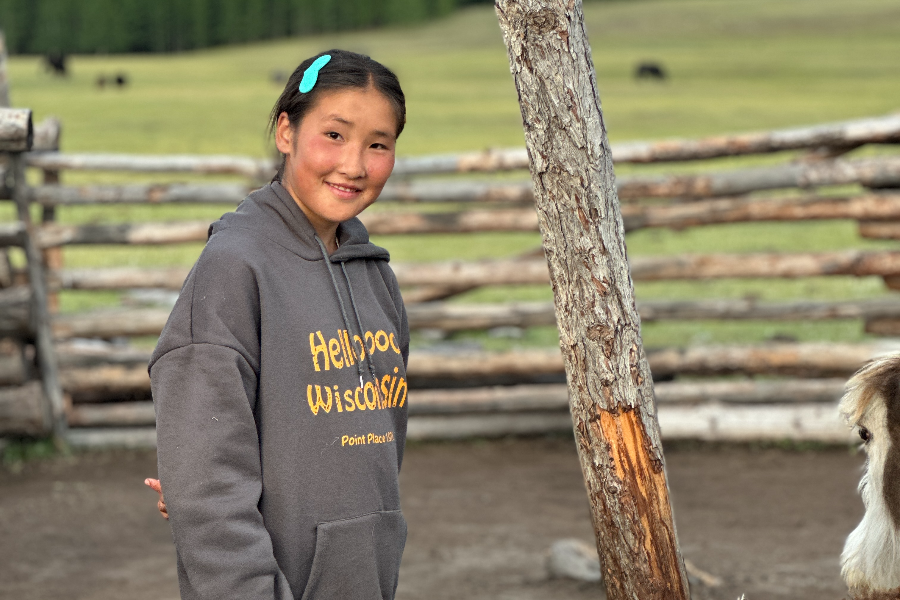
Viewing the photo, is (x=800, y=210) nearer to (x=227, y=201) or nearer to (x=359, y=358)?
(x=227, y=201)

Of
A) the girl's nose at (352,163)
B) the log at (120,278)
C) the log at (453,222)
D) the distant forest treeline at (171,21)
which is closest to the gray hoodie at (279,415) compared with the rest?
the girl's nose at (352,163)

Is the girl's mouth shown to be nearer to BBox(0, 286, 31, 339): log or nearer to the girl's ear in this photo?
the girl's ear

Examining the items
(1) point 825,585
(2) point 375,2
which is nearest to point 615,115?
(1) point 825,585

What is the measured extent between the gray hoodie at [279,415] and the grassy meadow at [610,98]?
232 inches

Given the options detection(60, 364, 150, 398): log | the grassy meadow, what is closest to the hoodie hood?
detection(60, 364, 150, 398): log

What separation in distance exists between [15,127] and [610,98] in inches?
1185

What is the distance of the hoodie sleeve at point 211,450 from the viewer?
65.9 inches

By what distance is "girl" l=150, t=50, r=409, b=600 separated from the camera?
1685 millimetres

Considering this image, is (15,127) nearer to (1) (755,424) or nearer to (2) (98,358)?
Answer: (2) (98,358)

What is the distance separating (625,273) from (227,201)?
431 cm

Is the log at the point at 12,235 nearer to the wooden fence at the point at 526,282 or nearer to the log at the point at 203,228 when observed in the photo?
the wooden fence at the point at 526,282

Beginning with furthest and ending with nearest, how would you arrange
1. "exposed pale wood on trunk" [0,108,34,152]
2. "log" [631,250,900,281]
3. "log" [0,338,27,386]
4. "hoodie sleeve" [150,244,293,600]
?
"log" [631,250,900,281]
"log" [0,338,27,386]
"exposed pale wood on trunk" [0,108,34,152]
"hoodie sleeve" [150,244,293,600]

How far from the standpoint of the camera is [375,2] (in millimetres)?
64750

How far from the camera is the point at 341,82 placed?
188cm
